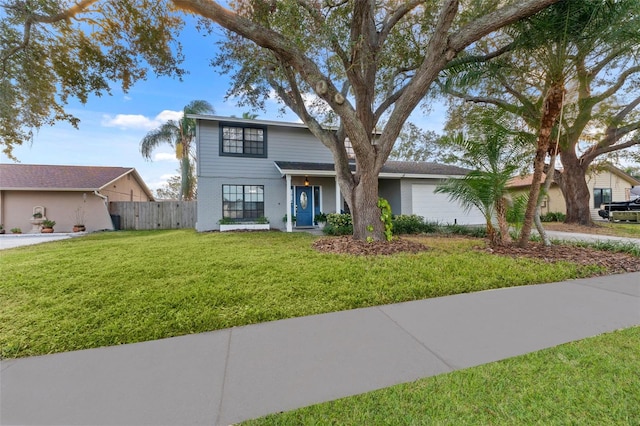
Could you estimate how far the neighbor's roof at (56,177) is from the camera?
1462 centimetres

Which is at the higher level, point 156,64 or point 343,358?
point 156,64

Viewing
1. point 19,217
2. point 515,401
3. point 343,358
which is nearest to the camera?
point 515,401

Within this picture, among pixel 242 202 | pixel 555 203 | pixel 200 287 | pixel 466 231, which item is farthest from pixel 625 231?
pixel 242 202

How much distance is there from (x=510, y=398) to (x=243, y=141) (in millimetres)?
12677

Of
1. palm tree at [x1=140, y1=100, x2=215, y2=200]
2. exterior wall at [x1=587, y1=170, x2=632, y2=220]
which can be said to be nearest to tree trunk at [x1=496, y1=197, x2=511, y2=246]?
palm tree at [x1=140, y1=100, x2=215, y2=200]

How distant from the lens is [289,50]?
5871 millimetres

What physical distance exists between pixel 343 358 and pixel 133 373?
1751 mm

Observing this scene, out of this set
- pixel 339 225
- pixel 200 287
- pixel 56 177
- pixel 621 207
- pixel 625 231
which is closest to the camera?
pixel 200 287

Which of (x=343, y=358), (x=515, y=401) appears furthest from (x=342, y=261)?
(x=515, y=401)

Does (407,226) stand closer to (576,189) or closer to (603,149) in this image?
(576,189)

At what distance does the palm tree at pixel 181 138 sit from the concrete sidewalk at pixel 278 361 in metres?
19.7

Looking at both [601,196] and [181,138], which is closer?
[181,138]

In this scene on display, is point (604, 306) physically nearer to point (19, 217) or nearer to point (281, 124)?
point (281, 124)

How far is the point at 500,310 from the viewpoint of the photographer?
339cm
